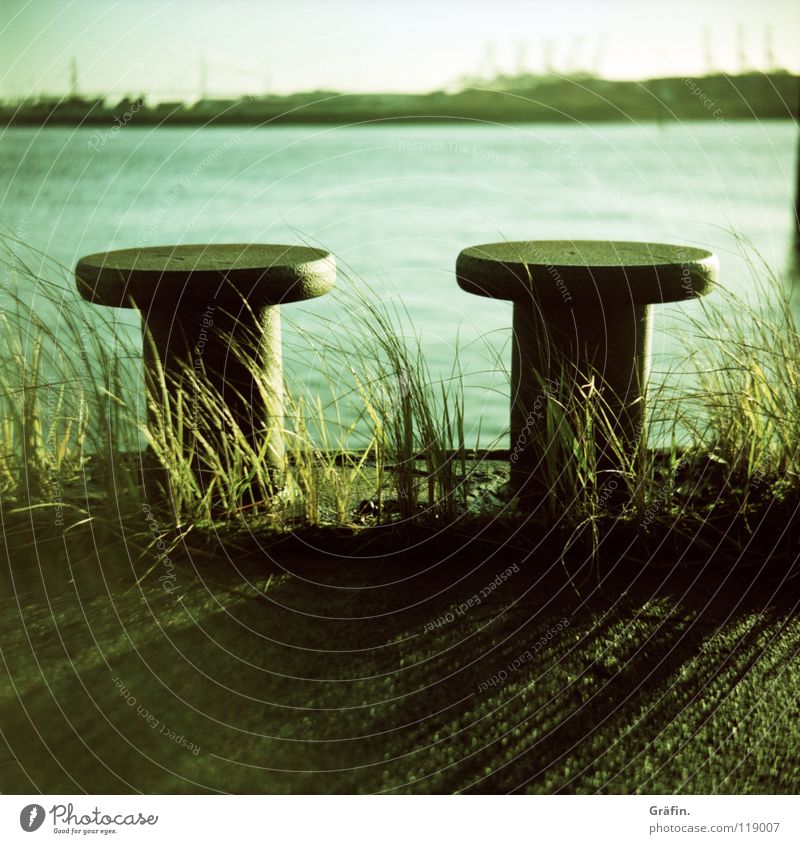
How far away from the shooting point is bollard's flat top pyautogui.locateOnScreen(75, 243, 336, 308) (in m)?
3.33

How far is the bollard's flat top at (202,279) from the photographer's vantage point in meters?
3.33

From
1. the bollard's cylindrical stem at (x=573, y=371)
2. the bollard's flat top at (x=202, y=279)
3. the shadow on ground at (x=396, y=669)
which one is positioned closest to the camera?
the shadow on ground at (x=396, y=669)

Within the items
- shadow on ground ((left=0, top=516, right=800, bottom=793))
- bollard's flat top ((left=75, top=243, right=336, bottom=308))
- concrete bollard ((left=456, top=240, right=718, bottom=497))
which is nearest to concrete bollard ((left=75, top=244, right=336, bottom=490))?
bollard's flat top ((left=75, top=243, right=336, bottom=308))

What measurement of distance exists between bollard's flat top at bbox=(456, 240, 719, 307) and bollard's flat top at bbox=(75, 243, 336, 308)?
604 millimetres

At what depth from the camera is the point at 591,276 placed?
3350 millimetres

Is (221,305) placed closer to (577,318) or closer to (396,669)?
(577,318)

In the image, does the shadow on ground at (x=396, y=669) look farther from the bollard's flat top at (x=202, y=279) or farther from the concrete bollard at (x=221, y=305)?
the bollard's flat top at (x=202, y=279)

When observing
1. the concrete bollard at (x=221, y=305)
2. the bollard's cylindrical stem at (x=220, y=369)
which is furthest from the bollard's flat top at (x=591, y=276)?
the bollard's cylindrical stem at (x=220, y=369)

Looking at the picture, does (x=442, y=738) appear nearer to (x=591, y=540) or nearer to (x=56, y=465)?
(x=591, y=540)

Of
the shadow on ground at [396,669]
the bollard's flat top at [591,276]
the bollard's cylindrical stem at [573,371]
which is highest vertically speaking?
the bollard's flat top at [591,276]

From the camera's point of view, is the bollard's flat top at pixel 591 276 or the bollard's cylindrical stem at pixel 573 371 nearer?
the bollard's flat top at pixel 591 276

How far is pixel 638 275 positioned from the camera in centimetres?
335

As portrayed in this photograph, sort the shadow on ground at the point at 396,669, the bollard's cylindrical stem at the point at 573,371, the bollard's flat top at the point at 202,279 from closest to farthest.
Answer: the shadow on ground at the point at 396,669 → the bollard's flat top at the point at 202,279 → the bollard's cylindrical stem at the point at 573,371
